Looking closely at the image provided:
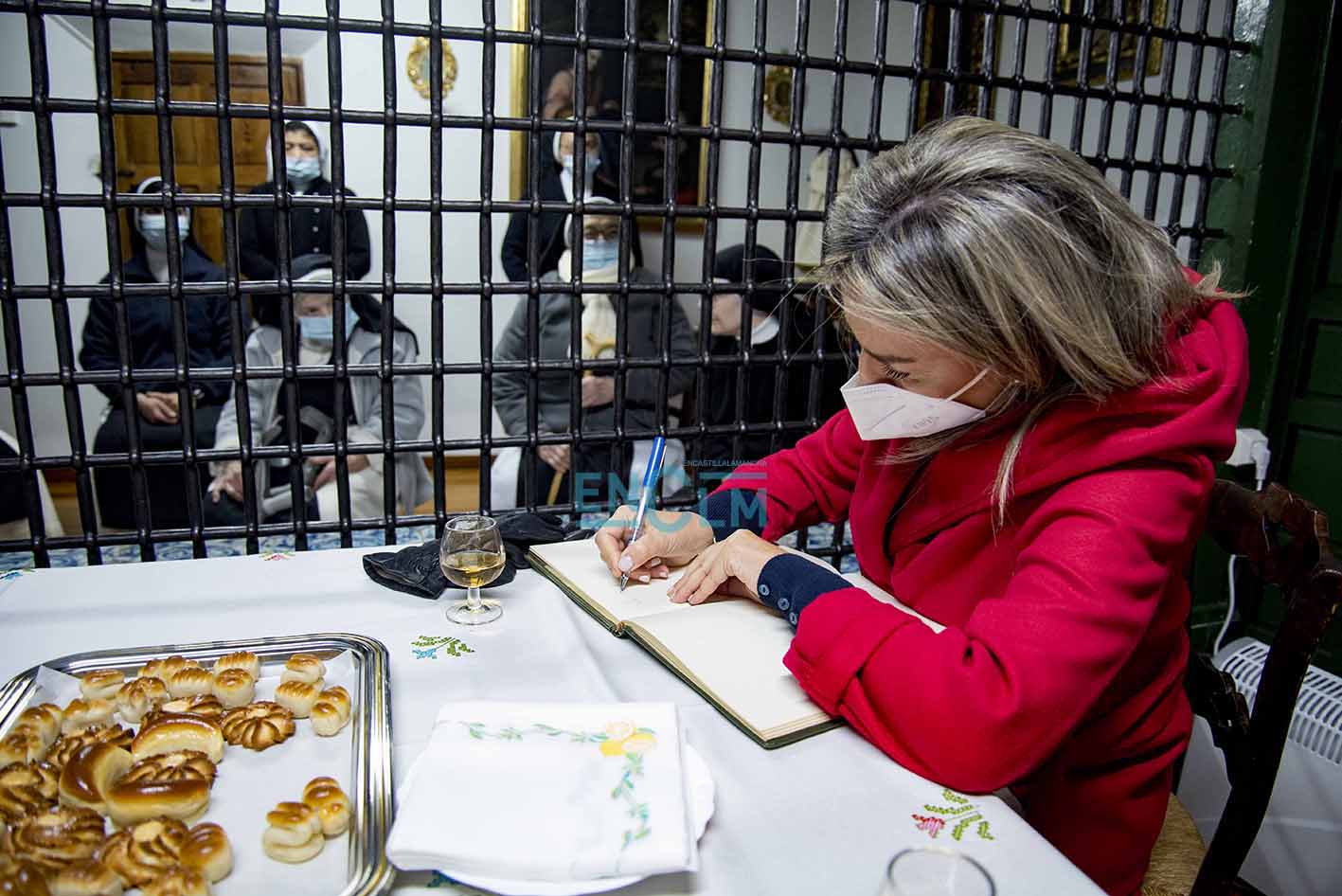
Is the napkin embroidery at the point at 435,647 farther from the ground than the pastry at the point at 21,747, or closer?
closer

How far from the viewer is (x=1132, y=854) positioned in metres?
0.97

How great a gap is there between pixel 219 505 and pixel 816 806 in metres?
3.48

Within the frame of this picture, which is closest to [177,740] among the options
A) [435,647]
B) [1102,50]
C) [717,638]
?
[435,647]

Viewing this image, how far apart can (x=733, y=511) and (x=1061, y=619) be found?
0.61 metres

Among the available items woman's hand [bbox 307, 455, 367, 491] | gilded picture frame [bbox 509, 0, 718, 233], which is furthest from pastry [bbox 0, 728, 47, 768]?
gilded picture frame [bbox 509, 0, 718, 233]

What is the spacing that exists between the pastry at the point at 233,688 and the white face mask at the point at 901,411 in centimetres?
71

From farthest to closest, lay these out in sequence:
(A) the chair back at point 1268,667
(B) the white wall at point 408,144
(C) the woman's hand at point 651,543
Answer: (B) the white wall at point 408,144
(C) the woman's hand at point 651,543
(A) the chair back at point 1268,667

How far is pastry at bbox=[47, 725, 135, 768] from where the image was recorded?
0.71m

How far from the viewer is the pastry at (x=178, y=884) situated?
1.85 ft

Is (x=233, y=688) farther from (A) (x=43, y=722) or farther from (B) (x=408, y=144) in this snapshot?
(B) (x=408, y=144)

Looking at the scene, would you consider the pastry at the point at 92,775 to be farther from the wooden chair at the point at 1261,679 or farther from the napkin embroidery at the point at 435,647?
the wooden chair at the point at 1261,679

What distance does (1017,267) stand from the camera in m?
0.83

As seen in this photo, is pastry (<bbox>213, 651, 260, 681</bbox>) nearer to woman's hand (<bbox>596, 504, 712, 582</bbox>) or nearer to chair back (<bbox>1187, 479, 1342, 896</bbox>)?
woman's hand (<bbox>596, 504, 712, 582</bbox>)

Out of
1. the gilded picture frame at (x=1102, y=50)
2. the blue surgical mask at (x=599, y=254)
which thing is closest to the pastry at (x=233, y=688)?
the blue surgical mask at (x=599, y=254)
